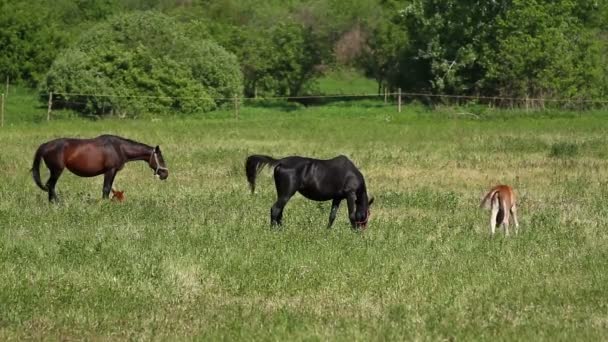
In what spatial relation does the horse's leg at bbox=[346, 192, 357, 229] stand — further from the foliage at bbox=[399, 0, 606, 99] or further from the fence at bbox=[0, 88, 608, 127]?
the foliage at bbox=[399, 0, 606, 99]

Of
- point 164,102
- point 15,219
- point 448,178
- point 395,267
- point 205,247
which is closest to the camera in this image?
point 395,267

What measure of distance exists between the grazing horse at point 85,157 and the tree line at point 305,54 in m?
26.6

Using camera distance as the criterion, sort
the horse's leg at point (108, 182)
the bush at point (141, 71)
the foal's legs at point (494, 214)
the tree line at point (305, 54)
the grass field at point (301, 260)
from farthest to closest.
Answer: the tree line at point (305, 54), the bush at point (141, 71), the horse's leg at point (108, 182), the foal's legs at point (494, 214), the grass field at point (301, 260)

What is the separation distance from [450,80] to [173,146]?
87.0ft

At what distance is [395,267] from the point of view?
12117 millimetres

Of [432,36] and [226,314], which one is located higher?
[432,36]

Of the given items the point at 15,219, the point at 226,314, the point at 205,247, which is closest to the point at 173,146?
the point at 15,219

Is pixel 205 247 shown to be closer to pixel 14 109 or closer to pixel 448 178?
pixel 448 178

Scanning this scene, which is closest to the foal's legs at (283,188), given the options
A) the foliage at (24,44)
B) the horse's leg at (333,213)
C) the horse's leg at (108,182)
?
the horse's leg at (333,213)

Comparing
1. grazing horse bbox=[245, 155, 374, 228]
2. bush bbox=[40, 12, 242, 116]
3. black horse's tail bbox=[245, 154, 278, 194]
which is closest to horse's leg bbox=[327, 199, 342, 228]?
grazing horse bbox=[245, 155, 374, 228]

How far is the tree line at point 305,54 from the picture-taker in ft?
154

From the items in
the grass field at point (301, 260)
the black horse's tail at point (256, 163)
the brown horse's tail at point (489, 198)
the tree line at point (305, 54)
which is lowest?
the grass field at point (301, 260)

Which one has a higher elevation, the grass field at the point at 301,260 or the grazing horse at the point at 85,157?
the grazing horse at the point at 85,157

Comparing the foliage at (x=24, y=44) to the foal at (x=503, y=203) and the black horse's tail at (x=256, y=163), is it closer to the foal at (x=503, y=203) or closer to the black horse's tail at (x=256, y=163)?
the black horse's tail at (x=256, y=163)
